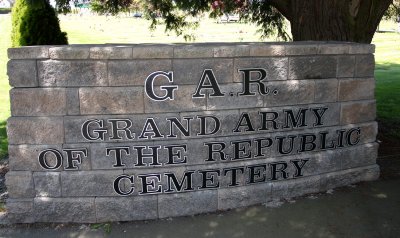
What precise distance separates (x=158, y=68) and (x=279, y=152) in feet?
5.11

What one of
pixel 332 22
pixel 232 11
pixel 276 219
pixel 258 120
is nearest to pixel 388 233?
pixel 276 219

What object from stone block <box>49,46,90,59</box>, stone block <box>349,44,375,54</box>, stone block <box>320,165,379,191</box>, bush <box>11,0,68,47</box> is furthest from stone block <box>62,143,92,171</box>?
bush <box>11,0,68,47</box>

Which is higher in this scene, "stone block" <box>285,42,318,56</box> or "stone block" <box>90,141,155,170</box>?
"stone block" <box>285,42,318,56</box>

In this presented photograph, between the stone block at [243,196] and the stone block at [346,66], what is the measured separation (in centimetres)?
143

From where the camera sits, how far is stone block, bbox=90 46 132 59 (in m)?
3.98

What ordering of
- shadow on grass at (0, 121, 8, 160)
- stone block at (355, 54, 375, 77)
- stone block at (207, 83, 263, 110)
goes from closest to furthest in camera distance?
stone block at (207, 83, 263, 110)
stone block at (355, 54, 375, 77)
shadow on grass at (0, 121, 8, 160)

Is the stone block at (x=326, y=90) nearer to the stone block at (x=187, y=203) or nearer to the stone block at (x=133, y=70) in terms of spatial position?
the stone block at (x=187, y=203)

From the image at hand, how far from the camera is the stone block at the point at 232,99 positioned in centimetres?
427

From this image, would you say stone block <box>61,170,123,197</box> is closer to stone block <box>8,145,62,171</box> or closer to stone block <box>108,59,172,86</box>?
stone block <box>8,145,62,171</box>

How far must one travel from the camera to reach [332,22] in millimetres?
6012

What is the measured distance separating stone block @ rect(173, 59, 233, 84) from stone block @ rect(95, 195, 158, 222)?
1191 mm

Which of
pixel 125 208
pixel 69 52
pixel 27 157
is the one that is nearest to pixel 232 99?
pixel 125 208

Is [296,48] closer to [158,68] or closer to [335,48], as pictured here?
[335,48]

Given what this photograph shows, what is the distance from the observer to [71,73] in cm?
401
